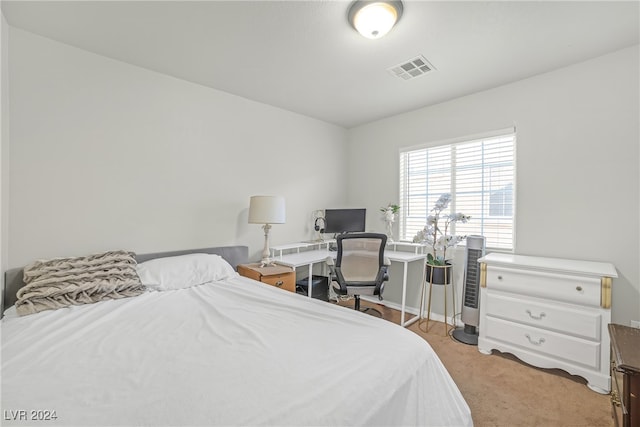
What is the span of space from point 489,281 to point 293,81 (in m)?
2.67

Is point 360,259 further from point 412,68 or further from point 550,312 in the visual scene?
point 412,68

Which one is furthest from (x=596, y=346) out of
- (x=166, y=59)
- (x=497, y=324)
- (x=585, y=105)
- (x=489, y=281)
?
(x=166, y=59)

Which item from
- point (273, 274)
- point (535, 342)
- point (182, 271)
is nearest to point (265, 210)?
point (273, 274)

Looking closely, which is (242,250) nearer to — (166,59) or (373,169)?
(166,59)

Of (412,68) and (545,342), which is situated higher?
(412,68)

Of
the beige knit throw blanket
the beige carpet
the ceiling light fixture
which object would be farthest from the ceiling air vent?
the beige knit throw blanket

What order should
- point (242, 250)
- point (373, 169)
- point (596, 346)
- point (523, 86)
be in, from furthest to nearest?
point (373, 169), point (242, 250), point (523, 86), point (596, 346)

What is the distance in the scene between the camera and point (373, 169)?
155 inches

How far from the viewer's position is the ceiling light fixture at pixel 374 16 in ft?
5.29

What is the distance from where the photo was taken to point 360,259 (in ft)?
8.84

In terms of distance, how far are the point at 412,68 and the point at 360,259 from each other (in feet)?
6.06

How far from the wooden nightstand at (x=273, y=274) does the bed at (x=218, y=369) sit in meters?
0.89

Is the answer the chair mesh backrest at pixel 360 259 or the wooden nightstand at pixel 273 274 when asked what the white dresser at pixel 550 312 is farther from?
the wooden nightstand at pixel 273 274

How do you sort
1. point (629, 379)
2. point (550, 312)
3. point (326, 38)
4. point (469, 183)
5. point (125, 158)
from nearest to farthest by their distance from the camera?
1. point (629, 379)
2. point (326, 38)
3. point (550, 312)
4. point (125, 158)
5. point (469, 183)
